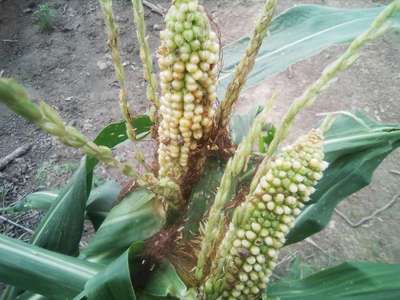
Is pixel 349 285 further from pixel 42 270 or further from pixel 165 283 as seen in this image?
pixel 42 270

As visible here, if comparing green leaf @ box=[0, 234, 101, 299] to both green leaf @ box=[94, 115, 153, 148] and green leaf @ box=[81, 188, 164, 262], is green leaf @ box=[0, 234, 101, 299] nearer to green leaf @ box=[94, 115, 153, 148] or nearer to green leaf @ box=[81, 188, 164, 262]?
green leaf @ box=[81, 188, 164, 262]

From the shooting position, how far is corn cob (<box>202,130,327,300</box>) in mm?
695

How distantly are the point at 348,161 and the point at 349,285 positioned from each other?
0.36 meters

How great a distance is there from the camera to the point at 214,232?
1.96ft

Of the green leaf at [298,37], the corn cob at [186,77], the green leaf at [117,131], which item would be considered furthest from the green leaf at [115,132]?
the corn cob at [186,77]

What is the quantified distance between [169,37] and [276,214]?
1.19ft

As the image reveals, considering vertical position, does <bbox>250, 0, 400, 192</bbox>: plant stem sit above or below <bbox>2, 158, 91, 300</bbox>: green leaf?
above

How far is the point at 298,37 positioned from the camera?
4.36ft

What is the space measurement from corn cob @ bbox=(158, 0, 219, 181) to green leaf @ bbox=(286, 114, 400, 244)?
0.52 metres

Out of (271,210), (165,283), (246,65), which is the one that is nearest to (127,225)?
(165,283)

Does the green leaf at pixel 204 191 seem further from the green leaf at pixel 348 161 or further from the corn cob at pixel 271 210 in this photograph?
the green leaf at pixel 348 161

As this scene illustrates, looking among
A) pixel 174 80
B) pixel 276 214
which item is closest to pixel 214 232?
pixel 276 214

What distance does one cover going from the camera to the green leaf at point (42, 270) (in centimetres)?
96

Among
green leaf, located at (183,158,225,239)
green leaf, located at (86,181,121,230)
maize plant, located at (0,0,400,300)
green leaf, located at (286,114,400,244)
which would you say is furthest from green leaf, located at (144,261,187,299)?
green leaf, located at (86,181,121,230)
